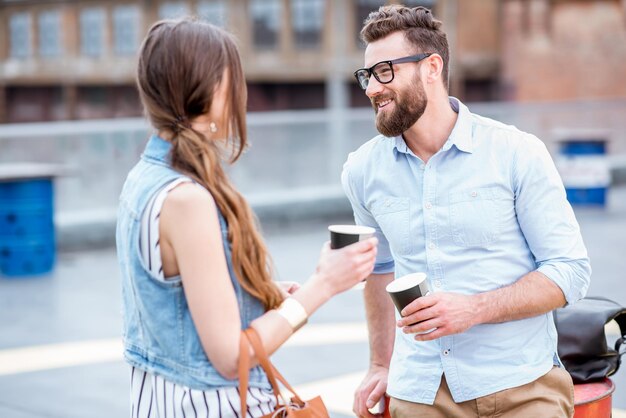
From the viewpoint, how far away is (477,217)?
2854 mm

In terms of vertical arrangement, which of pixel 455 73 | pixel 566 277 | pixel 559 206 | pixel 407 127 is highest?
pixel 407 127

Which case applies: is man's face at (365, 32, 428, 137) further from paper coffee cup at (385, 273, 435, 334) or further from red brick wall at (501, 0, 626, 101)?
red brick wall at (501, 0, 626, 101)

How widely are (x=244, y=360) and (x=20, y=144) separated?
10336 millimetres

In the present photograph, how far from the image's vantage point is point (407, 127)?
2951 millimetres

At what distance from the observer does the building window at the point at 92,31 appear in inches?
2136

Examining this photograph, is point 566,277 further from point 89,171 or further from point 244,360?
point 89,171

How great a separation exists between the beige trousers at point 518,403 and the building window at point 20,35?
59.2m

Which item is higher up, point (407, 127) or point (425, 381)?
point (407, 127)

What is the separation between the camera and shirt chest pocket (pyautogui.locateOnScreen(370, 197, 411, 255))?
2.96 meters

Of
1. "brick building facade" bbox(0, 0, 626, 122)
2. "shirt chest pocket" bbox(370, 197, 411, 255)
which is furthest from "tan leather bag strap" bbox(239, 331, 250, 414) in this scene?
"brick building facade" bbox(0, 0, 626, 122)

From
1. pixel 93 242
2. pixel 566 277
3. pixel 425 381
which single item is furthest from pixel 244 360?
pixel 93 242

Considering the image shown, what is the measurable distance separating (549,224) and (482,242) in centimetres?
20

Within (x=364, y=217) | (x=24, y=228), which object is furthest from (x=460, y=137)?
(x=24, y=228)

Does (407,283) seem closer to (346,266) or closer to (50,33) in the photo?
(346,266)
